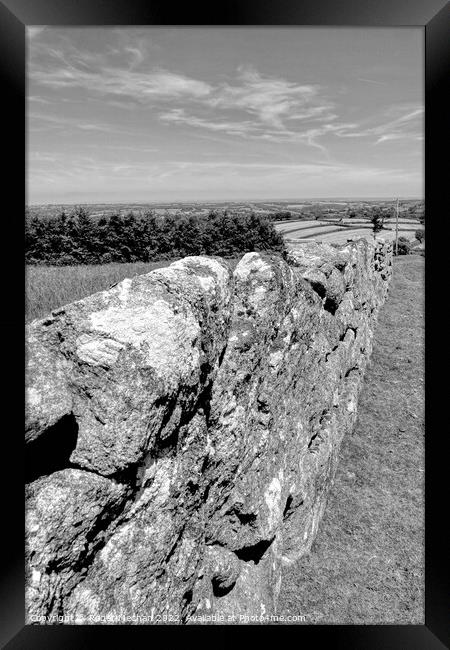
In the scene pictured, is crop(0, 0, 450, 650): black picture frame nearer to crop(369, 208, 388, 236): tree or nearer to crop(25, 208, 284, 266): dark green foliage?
crop(25, 208, 284, 266): dark green foliage

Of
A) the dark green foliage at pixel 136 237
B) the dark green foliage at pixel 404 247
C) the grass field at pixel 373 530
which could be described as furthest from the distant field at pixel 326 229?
the dark green foliage at pixel 404 247

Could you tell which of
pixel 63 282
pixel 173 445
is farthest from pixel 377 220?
pixel 173 445

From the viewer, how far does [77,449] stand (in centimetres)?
232

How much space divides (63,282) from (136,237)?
1.59 metres

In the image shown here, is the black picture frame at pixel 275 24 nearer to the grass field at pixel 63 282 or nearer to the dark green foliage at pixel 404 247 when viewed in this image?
the grass field at pixel 63 282

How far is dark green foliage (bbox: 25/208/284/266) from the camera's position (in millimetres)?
4555

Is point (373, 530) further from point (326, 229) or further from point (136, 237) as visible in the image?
point (326, 229)

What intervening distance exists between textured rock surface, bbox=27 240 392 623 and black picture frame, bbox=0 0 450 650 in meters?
0.44

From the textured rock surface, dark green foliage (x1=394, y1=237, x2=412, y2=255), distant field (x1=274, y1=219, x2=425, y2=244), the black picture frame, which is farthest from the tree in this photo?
dark green foliage (x1=394, y1=237, x2=412, y2=255)
